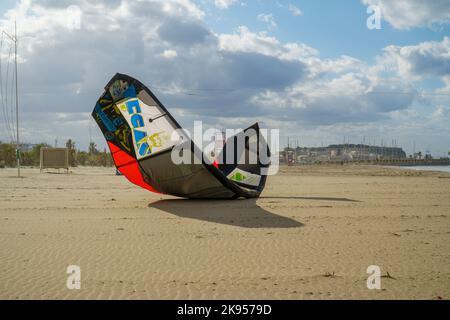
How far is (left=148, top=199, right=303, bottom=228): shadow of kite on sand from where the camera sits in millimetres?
8133

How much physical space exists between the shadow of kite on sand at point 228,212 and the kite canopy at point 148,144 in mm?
387

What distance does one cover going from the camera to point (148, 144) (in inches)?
404

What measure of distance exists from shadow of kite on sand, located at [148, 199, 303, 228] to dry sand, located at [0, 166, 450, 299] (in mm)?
25

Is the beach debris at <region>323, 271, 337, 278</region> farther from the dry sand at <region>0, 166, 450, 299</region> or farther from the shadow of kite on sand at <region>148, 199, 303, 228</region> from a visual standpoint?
the shadow of kite on sand at <region>148, 199, 303, 228</region>

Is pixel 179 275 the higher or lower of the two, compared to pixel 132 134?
lower

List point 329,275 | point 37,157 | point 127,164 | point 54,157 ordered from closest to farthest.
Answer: point 329,275
point 127,164
point 54,157
point 37,157

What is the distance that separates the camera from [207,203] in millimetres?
11336

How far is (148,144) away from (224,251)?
497 cm

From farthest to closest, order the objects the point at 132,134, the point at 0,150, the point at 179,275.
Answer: the point at 0,150 < the point at 132,134 < the point at 179,275

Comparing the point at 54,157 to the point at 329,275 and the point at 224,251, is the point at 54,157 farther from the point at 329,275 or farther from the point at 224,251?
the point at 329,275

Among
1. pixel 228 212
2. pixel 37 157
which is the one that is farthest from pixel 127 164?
pixel 37 157
